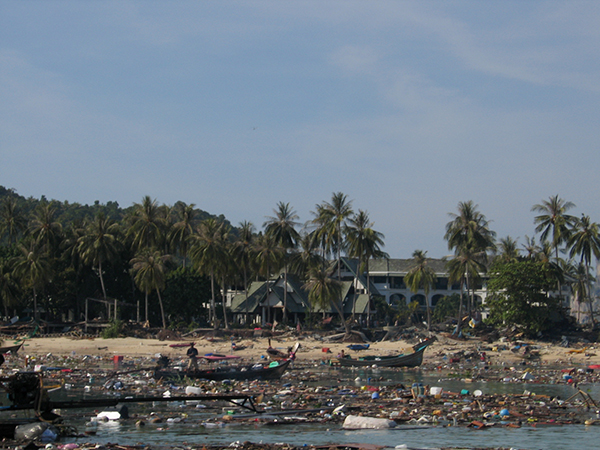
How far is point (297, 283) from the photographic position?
77.2 m

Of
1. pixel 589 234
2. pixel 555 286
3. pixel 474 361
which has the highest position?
pixel 589 234

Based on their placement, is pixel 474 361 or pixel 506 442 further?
pixel 474 361

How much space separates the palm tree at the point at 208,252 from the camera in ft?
212

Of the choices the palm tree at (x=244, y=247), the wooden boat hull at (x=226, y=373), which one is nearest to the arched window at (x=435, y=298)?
the palm tree at (x=244, y=247)

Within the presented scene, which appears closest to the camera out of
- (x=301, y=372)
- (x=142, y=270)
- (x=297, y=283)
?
(x=301, y=372)

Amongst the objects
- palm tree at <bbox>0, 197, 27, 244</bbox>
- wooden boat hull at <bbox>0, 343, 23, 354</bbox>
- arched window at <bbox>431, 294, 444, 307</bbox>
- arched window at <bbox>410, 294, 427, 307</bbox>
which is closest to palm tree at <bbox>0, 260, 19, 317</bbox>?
palm tree at <bbox>0, 197, 27, 244</bbox>

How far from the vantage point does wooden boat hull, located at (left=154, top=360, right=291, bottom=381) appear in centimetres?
3195

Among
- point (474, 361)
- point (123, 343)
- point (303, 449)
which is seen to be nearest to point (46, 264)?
point (123, 343)

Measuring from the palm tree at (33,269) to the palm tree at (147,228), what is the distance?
31.8 ft

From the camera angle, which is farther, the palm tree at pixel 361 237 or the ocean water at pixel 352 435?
the palm tree at pixel 361 237

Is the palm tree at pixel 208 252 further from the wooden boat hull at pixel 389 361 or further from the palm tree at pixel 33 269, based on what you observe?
the wooden boat hull at pixel 389 361

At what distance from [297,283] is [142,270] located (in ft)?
66.5

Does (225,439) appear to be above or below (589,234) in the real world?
below

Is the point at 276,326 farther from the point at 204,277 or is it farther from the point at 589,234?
the point at 589,234
